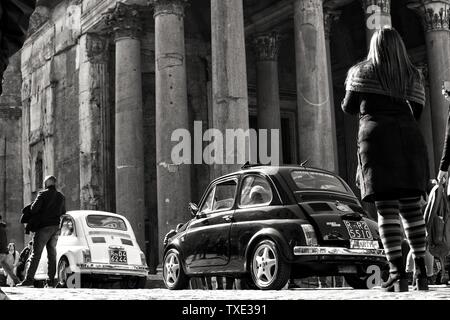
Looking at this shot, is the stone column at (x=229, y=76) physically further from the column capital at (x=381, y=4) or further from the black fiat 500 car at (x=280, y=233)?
the black fiat 500 car at (x=280, y=233)

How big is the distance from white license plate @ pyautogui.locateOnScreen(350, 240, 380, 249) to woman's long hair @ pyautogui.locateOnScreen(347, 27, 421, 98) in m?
3.08

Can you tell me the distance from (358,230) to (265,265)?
1.26 meters

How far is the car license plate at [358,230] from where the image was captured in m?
8.74

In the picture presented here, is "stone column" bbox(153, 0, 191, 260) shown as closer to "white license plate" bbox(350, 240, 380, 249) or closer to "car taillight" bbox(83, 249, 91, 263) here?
"car taillight" bbox(83, 249, 91, 263)

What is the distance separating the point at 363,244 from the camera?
877 centimetres

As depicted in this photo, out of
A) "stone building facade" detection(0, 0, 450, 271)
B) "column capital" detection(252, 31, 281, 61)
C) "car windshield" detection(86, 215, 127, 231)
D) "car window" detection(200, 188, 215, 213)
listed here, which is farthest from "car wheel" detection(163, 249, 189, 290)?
"column capital" detection(252, 31, 281, 61)

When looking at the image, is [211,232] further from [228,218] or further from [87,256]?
[87,256]

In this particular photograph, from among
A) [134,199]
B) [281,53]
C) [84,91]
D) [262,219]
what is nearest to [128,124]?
[134,199]

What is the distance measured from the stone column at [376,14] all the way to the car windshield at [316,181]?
9.24 meters

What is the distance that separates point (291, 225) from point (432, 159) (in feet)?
44.5

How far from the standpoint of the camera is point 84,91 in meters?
22.1

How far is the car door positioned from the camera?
9.40 metres
